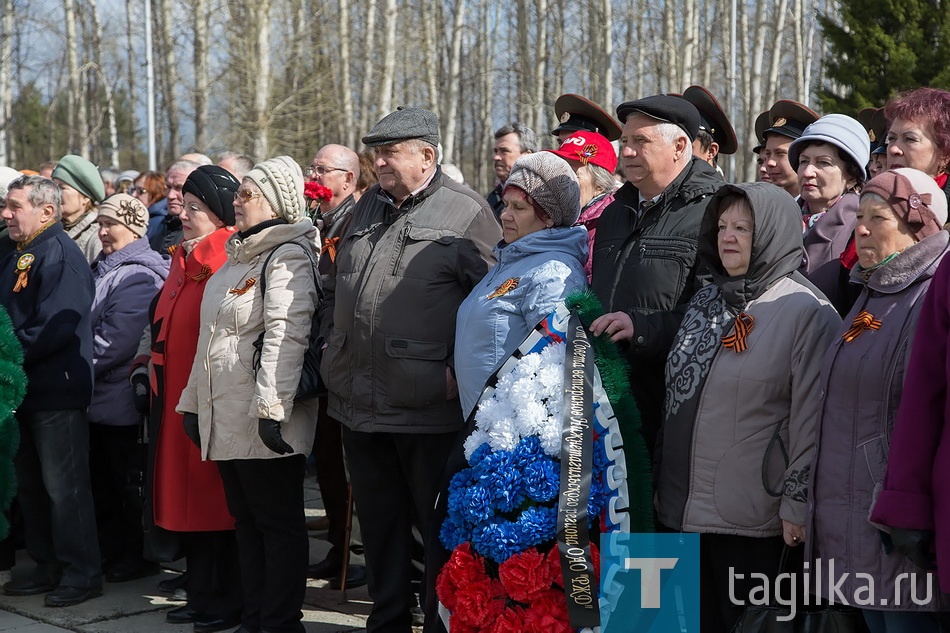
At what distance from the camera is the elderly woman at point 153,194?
26.5 ft

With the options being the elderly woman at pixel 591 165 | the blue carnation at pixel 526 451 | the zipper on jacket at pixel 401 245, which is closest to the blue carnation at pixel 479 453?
the blue carnation at pixel 526 451

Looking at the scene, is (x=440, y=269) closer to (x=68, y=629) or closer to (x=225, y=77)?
(x=68, y=629)

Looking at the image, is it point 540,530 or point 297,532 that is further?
point 297,532

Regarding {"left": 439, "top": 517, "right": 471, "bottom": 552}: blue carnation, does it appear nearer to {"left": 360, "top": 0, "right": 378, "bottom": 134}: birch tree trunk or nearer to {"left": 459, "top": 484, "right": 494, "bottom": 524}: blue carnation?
{"left": 459, "top": 484, "right": 494, "bottom": 524}: blue carnation

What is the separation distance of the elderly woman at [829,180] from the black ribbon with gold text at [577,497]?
1267 millimetres

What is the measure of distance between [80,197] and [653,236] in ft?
14.5

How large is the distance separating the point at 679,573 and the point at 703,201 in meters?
1.36

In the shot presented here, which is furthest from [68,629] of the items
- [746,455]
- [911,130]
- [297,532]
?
[911,130]

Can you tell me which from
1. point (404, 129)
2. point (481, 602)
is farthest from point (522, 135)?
point (481, 602)

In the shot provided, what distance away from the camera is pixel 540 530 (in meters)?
3.39

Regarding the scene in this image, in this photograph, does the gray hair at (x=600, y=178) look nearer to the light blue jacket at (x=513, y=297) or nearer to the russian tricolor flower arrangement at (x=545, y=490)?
the light blue jacket at (x=513, y=297)

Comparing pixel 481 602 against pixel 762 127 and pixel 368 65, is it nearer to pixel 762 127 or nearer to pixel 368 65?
pixel 762 127

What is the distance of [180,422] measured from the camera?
5.15 metres

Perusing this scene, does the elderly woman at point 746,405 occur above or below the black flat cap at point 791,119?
below
